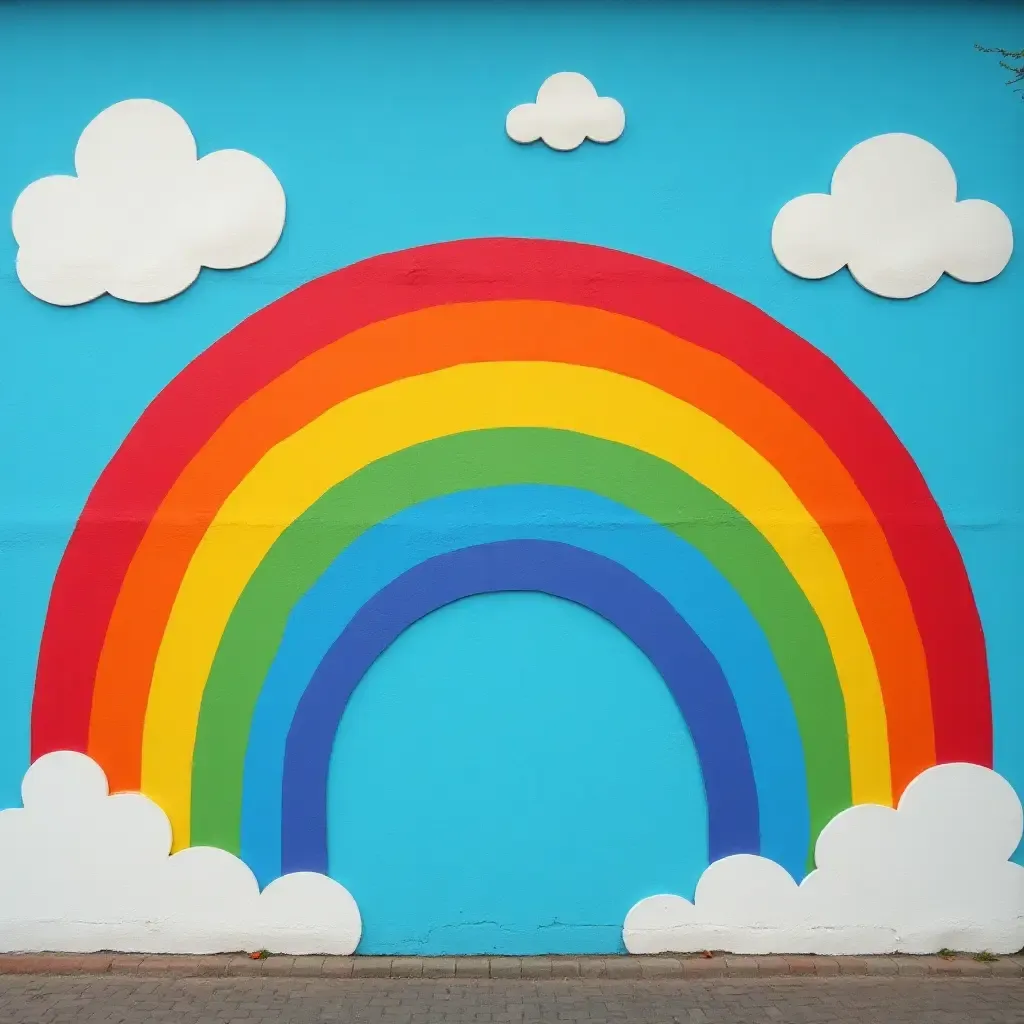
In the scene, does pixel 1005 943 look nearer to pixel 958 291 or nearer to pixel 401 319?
pixel 958 291

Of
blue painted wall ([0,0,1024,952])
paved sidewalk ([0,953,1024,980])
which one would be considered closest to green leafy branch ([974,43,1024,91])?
blue painted wall ([0,0,1024,952])

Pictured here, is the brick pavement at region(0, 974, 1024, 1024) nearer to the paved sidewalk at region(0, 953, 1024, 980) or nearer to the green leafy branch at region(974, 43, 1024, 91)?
the paved sidewalk at region(0, 953, 1024, 980)

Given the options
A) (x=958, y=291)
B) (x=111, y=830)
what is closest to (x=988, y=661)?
(x=958, y=291)

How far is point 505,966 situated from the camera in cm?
518

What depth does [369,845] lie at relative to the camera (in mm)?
5285

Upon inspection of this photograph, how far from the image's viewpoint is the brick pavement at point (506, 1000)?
4727 millimetres

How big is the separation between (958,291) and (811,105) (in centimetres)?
120

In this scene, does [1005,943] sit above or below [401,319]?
below

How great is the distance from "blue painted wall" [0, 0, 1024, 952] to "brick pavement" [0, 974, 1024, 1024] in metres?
0.34

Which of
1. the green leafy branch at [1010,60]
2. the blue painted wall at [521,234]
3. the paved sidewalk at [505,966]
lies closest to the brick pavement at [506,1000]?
the paved sidewalk at [505,966]

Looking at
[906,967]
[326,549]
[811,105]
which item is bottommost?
[906,967]

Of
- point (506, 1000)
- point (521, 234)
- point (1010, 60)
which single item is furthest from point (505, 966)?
point (1010, 60)

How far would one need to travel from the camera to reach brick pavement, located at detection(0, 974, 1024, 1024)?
4.73m

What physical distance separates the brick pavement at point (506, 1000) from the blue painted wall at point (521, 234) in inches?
13.2
